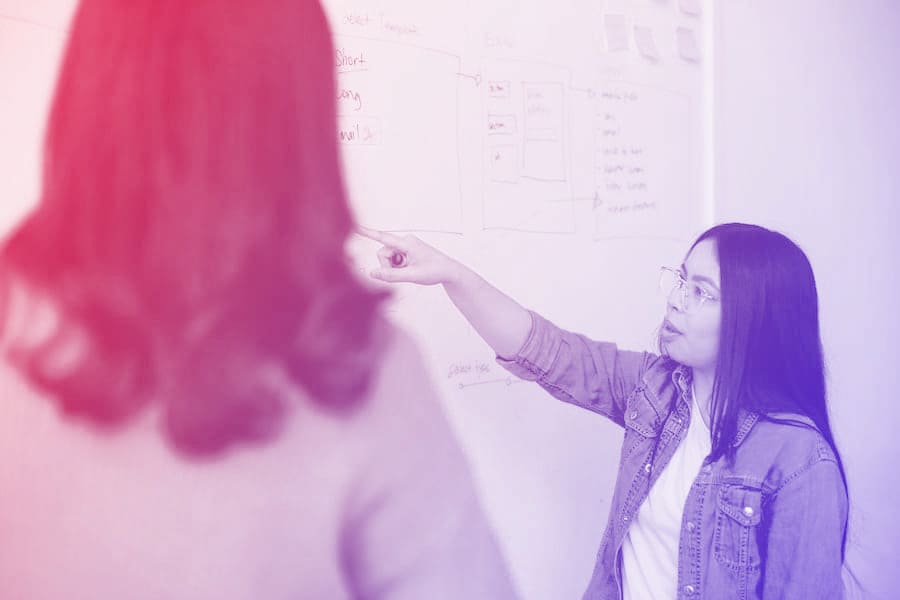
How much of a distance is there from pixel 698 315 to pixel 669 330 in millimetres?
62

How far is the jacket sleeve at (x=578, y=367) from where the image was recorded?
3.96 ft

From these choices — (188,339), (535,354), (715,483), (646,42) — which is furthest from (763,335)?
(188,339)

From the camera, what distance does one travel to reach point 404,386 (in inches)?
35.6

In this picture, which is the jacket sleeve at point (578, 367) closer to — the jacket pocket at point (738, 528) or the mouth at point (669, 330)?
the mouth at point (669, 330)

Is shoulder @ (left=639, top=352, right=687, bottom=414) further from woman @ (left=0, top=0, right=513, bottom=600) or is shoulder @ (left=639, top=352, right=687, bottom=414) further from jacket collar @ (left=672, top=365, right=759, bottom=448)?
woman @ (left=0, top=0, right=513, bottom=600)

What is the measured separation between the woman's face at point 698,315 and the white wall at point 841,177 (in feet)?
1.98

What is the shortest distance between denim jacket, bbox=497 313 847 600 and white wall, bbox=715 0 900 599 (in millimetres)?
679

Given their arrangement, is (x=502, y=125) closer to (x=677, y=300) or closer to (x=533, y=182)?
(x=533, y=182)

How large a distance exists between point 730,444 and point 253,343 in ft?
2.46

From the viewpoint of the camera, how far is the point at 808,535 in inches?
42.7

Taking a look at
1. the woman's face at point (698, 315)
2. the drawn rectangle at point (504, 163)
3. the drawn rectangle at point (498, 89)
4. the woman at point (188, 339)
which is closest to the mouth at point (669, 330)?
the woman's face at point (698, 315)

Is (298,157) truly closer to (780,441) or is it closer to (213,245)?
(213,245)

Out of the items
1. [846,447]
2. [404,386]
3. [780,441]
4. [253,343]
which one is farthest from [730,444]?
[846,447]

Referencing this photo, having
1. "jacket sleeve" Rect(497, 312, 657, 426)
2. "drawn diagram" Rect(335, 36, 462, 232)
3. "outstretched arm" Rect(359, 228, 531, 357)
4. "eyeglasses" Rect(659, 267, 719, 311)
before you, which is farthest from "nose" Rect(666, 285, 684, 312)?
"drawn diagram" Rect(335, 36, 462, 232)
